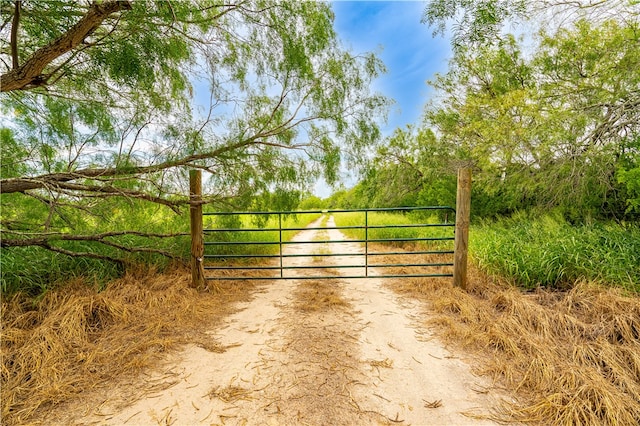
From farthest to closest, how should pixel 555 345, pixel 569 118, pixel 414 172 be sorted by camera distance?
pixel 414 172
pixel 569 118
pixel 555 345

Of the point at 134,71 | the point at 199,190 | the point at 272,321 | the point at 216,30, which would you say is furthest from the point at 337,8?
the point at 272,321

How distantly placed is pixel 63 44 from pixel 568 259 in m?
5.44

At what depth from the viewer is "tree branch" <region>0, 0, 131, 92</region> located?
1.84 metres

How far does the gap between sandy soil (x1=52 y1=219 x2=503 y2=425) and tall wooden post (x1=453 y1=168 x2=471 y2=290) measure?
1.04m

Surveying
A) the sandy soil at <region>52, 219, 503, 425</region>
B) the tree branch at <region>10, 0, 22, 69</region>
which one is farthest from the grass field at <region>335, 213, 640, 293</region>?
the tree branch at <region>10, 0, 22, 69</region>

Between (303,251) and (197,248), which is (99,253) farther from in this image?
(303,251)

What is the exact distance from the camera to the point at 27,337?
2.20 m

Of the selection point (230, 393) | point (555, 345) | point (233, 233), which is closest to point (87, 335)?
point (230, 393)

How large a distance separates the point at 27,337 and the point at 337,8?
14.7 ft

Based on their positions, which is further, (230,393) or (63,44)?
(63,44)

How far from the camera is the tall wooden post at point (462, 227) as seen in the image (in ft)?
11.7

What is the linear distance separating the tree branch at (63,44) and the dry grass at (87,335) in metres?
1.91

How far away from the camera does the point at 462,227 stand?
11.8 feet

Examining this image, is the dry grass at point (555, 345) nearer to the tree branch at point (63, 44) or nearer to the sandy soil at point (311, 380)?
the sandy soil at point (311, 380)
